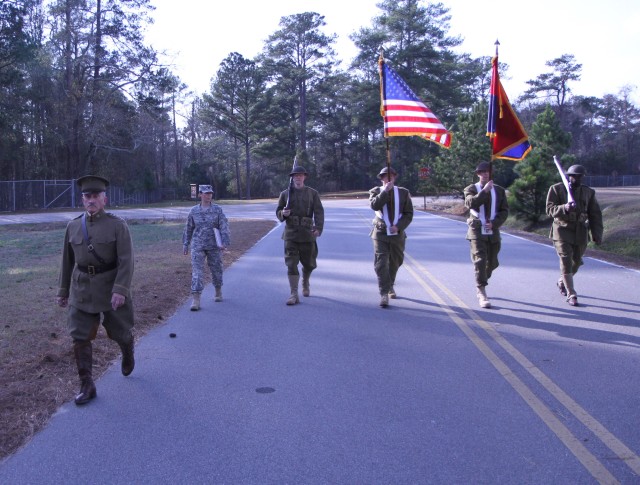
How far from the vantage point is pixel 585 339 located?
23.5 ft

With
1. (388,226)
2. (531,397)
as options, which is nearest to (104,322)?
(531,397)

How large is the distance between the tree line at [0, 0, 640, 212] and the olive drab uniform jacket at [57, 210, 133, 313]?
2433 cm

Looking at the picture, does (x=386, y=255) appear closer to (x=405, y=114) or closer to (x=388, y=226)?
(x=388, y=226)

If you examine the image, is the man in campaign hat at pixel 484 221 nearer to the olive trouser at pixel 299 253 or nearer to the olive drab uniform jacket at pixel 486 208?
the olive drab uniform jacket at pixel 486 208

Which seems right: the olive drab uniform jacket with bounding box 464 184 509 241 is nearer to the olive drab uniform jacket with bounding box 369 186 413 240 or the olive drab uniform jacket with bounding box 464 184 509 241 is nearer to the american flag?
the olive drab uniform jacket with bounding box 369 186 413 240

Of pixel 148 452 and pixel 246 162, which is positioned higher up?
pixel 246 162

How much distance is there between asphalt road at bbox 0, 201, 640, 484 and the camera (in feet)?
13.4

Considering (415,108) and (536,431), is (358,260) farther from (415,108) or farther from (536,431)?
(536,431)

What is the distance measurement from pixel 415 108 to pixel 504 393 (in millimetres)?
6198

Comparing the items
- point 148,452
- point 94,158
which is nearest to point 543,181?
point 148,452

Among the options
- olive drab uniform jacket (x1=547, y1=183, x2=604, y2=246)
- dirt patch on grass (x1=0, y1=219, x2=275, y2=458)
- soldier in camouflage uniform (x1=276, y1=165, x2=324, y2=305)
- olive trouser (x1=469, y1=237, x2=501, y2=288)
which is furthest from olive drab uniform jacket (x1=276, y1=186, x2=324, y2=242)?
olive drab uniform jacket (x1=547, y1=183, x2=604, y2=246)

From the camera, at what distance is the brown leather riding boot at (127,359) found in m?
5.87

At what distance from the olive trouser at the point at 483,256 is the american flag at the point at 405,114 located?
2032 mm

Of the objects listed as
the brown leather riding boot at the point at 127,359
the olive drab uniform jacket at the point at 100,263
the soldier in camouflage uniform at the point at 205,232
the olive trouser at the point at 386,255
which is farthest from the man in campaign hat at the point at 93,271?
the olive trouser at the point at 386,255
